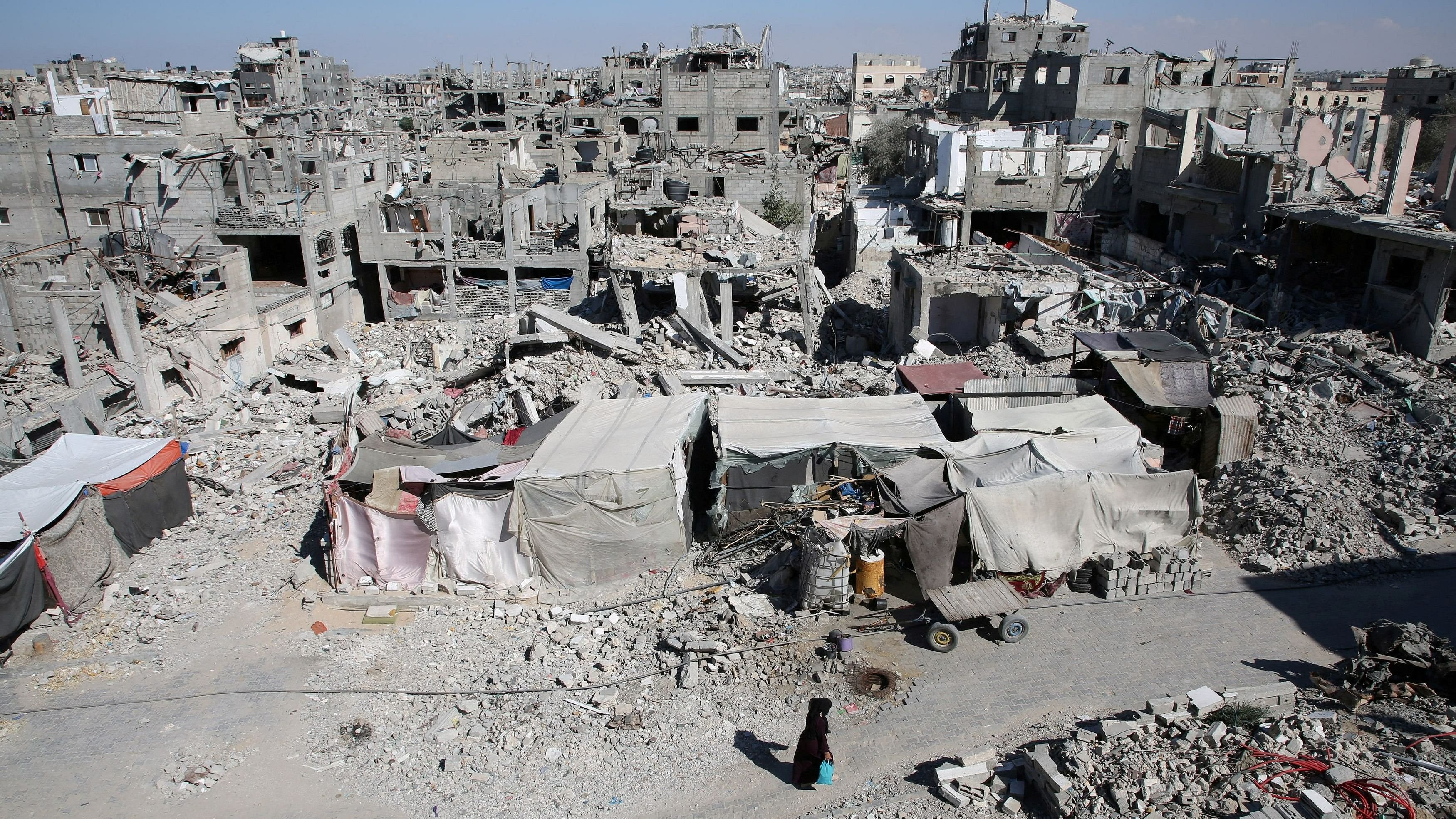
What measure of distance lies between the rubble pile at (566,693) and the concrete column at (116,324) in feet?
38.2

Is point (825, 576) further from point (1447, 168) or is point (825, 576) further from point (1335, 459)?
point (1447, 168)

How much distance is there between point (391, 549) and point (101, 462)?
509 cm

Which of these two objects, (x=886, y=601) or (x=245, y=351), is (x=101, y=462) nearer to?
(x=245, y=351)

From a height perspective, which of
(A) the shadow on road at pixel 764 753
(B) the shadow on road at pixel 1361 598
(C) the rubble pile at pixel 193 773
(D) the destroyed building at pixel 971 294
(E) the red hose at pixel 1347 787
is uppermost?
(D) the destroyed building at pixel 971 294

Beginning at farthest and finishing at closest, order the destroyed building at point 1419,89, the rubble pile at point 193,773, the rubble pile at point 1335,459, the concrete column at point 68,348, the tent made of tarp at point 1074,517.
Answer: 1. the destroyed building at point 1419,89
2. the concrete column at point 68,348
3. the rubble pile at point 1335,459
4. the tent made of tarp at point 1074,517
5. the rubble pile at point 193,773

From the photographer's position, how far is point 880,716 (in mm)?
8477

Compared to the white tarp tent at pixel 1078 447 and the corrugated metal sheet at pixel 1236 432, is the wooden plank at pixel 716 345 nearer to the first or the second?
the white tarp tent at pixel 1078 447

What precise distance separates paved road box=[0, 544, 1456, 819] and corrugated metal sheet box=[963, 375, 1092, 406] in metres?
4.15

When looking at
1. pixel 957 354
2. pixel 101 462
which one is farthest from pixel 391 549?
pixel 957 354

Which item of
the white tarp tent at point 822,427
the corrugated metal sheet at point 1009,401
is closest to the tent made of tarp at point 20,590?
the white tarp tent at point 822,427

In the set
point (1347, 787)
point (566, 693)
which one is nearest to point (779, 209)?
point (566, 693)

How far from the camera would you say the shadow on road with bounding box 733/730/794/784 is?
7.84m

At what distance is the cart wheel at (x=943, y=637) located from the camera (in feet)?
30.4

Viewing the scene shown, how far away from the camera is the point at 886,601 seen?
10.0 m
